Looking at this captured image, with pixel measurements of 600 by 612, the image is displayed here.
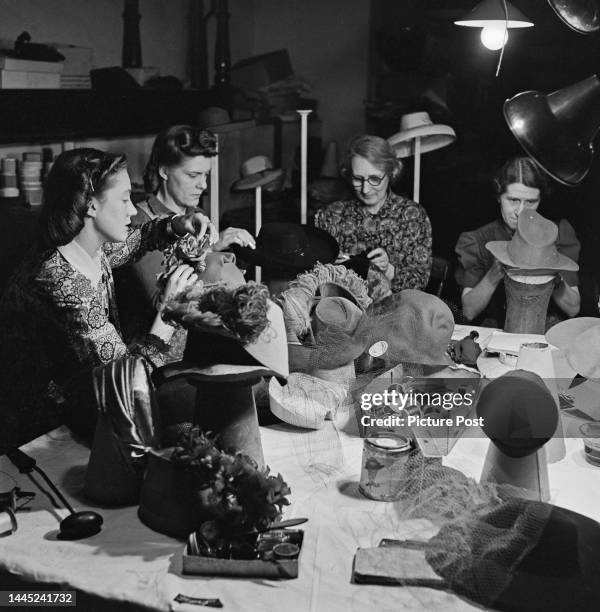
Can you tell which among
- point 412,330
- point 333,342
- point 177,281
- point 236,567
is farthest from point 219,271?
point 236,567

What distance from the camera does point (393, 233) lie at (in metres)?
3.95

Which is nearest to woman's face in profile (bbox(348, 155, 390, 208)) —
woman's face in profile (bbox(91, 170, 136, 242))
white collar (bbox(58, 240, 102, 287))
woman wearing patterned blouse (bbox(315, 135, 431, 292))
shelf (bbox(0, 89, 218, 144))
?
woman wearing patterned blouse (bbox(315, 135, 431, 292))

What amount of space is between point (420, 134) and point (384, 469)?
2472mm

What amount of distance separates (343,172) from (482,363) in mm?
1548

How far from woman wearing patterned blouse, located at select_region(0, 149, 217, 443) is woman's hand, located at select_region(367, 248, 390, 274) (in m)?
1.36

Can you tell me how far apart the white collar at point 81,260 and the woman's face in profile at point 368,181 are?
5.50ft

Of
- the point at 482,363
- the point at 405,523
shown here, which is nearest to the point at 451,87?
the point at 482,363

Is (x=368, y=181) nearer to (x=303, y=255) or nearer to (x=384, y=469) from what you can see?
(x=303, y=255)

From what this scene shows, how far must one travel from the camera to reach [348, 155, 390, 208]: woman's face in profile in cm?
380

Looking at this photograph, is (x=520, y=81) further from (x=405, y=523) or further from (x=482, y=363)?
(x=405, y=523)

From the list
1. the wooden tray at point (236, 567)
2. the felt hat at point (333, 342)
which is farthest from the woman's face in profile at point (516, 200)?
the wooden tray at point (236, 567)

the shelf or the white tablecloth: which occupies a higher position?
the shelf

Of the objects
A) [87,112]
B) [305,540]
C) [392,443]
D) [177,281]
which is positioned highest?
[87,112]

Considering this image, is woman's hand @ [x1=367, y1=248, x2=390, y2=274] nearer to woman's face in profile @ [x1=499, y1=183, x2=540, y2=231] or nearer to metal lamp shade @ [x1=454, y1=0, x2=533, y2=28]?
woman's face in profile @ [x1=499, y1=183, x2=540, y2=231]
